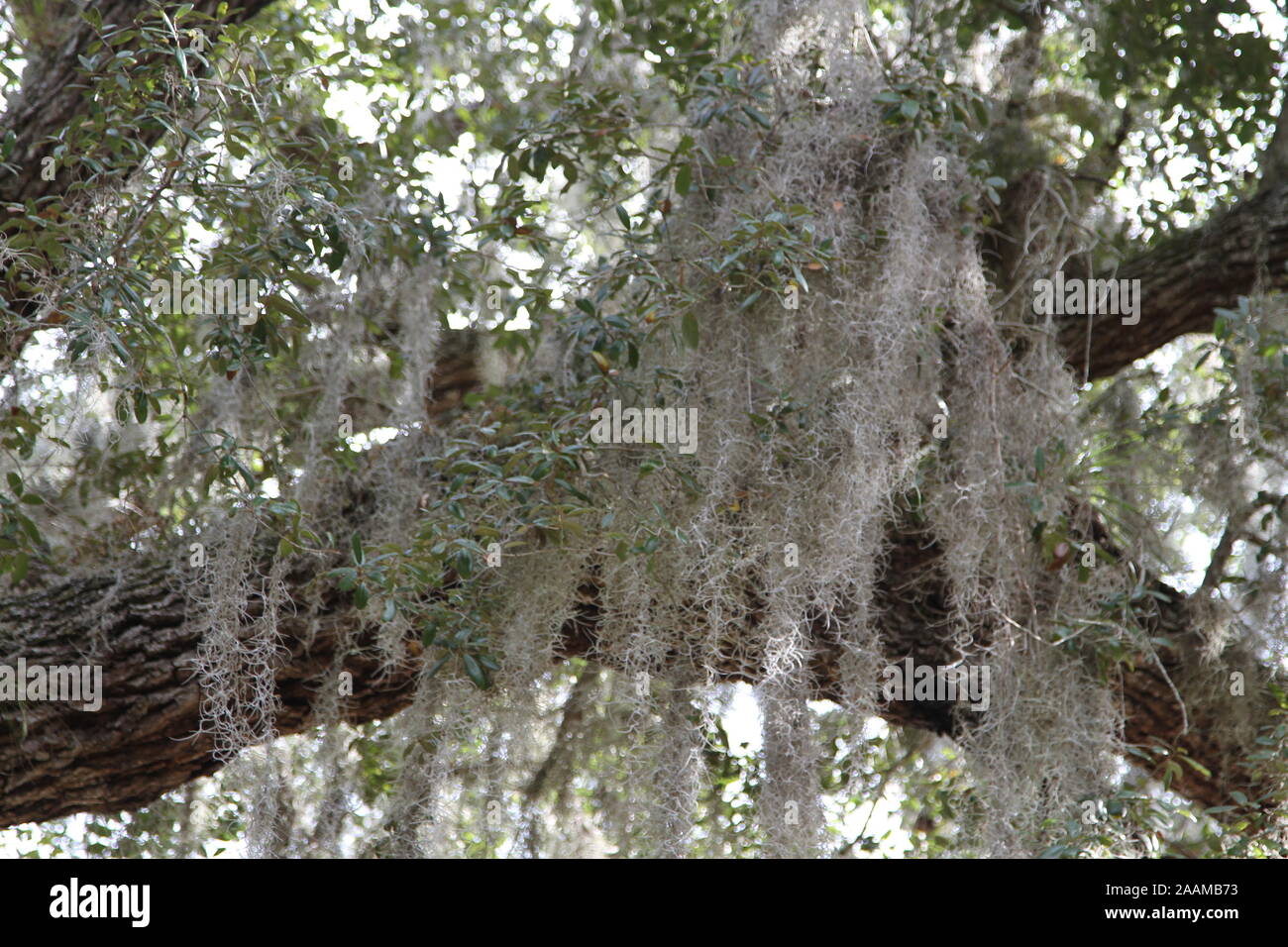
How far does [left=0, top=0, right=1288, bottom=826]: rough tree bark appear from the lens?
109 inches

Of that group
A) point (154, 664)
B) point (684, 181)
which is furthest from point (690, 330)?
point (154, 664)

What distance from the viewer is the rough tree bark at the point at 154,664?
277 centimetres

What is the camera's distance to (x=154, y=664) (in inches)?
110

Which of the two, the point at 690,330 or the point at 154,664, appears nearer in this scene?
the point at 690,330

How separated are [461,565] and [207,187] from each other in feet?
3.15

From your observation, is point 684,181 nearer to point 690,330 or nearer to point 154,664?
point 690,330

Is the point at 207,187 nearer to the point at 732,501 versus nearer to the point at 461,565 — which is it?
the point at 461,565

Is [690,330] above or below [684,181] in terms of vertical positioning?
below

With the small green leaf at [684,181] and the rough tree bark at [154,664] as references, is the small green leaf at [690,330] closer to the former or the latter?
the small green leaf at [684,181]

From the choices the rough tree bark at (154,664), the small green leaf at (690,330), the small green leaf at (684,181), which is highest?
the small green leaf at (684,181)

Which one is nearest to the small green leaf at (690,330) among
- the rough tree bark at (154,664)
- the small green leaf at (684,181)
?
the small green leaf at (684,181)

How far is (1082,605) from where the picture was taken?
9.22 ft

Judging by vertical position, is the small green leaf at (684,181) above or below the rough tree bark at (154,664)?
above
